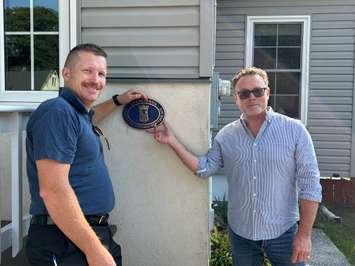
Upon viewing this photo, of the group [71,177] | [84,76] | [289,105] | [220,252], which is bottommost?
[220,252]

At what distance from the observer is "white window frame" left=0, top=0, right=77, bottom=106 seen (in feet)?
11.5

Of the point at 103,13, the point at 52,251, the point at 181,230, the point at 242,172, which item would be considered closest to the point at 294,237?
the point at 242,172

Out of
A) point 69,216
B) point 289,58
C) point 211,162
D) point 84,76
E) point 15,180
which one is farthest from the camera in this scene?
point 289,58

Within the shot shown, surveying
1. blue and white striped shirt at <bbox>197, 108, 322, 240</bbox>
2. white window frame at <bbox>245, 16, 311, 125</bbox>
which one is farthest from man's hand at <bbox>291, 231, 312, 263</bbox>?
white window frame at <bbox>245, 16, 311, 125</bbox>

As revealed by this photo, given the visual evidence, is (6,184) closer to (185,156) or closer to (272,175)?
(185,156)

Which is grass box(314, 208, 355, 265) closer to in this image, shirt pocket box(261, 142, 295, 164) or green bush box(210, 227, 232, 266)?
green bush box(210, 227, 232, 266)

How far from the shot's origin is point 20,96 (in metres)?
3.76

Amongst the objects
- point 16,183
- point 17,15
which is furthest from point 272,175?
point 17,15

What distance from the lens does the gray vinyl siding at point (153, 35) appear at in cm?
340

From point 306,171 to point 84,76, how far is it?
1.34m

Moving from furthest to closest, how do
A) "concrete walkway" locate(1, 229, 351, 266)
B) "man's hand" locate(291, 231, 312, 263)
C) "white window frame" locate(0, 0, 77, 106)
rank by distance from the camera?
"concrete walkway" locate(1, 229, 351, 266), "white window frame" locate(0, 0, 77, 106), "man's hand" locate(291, 231, 312, 263)

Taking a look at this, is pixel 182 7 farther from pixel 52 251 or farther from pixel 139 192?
pixel 52 251

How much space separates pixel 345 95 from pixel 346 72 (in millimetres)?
356

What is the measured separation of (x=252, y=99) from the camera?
115 inches
